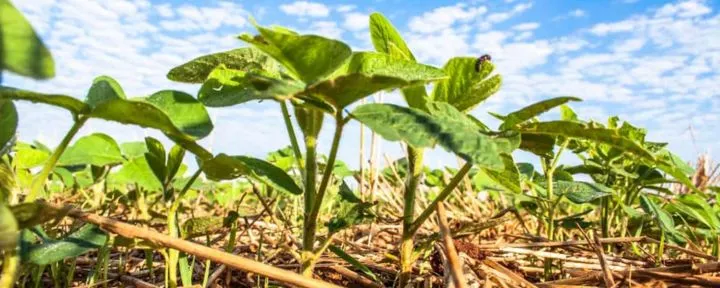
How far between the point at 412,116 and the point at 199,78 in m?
0.46

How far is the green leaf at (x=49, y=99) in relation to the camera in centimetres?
74

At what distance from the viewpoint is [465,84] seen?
1.02 metres

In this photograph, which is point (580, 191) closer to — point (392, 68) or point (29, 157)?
point (392, 68)

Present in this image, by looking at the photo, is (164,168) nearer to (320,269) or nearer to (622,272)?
(320,269)

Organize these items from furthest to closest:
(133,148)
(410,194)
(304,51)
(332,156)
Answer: (133,148), (410,194), (332,156), (304,51)

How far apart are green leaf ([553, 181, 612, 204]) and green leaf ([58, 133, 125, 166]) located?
1.04m

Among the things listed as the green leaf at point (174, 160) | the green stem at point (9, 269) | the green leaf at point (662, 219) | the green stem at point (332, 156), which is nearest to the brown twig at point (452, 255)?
the green stem at point (332, 156)

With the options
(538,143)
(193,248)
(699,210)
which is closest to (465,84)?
(538,143)

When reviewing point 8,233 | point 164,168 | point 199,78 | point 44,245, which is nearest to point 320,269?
point 164,168

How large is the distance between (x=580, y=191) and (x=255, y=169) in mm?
745

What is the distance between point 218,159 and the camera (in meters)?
0.97

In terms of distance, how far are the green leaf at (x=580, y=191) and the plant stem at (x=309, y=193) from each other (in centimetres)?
61

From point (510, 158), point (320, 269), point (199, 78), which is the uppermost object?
point (199, 78)

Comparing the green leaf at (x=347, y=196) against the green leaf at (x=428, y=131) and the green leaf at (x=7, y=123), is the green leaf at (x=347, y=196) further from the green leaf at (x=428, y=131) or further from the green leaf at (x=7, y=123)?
the green leaf at (x=7, y=123)
